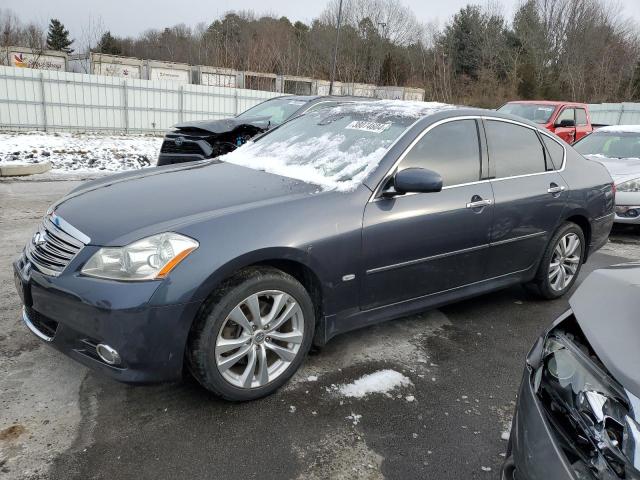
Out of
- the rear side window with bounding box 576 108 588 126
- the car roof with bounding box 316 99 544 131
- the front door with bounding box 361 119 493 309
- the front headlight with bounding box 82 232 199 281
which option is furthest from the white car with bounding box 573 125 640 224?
the front headlight with bounding box 82 232 199 281

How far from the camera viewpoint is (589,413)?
157cm

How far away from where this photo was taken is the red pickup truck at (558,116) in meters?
12.3

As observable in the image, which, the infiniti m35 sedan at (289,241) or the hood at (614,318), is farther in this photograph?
the infiniti m35 sedan at (289,241)

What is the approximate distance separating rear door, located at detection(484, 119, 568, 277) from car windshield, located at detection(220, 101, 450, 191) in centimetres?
60

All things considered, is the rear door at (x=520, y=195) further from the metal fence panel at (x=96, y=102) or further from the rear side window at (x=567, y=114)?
the metal fence panel at (x=96, y=102)

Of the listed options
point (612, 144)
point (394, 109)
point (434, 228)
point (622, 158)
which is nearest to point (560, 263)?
point (434, 228)

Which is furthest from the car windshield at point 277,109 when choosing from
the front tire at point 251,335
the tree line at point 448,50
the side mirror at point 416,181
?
the tree line at point 448,50

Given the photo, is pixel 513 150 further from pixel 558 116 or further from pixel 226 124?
pixel 558 116

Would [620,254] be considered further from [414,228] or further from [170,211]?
[170,211]

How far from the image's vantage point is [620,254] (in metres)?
6.54

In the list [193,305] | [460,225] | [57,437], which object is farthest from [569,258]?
[57,437]

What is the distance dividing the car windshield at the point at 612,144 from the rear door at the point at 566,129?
3331mm

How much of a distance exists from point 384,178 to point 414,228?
0.37 metres

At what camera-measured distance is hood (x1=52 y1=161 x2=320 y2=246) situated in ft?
8.69
